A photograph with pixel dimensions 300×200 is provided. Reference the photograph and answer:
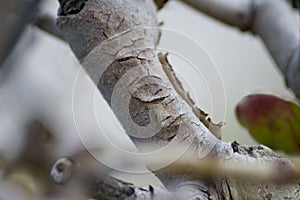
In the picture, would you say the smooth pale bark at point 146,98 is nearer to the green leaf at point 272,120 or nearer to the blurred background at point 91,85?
the blurred background at point 91,85

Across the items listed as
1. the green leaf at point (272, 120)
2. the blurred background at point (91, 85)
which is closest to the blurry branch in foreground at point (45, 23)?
the blurred background at point (91, 85)

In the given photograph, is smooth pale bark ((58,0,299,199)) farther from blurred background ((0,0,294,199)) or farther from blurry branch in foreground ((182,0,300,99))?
blurry branch in foreground ((182,0,300,99))

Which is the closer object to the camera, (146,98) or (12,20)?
(146,98)

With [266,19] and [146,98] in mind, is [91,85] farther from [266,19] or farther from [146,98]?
[266,19]

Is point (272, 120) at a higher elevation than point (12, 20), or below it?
below

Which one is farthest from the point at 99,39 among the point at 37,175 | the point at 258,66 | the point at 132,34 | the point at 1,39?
the point at 258,66

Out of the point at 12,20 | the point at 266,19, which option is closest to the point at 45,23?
the point at 12,20
